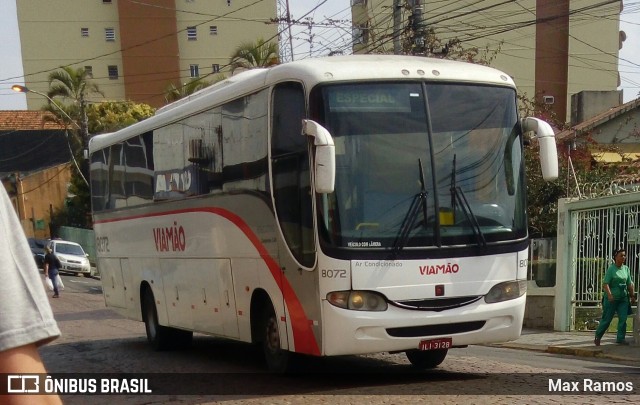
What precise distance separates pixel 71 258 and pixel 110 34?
27.9 metres

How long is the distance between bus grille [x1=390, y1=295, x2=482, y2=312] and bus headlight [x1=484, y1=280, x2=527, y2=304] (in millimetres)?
210

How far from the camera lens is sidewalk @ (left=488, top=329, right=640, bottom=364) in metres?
13.3

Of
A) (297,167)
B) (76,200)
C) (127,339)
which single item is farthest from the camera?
(76,200)

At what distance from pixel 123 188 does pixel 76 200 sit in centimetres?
3665

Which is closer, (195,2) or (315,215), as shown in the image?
(315,215)

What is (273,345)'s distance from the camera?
9.60 m

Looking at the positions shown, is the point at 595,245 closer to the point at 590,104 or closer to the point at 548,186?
the point at 548,186

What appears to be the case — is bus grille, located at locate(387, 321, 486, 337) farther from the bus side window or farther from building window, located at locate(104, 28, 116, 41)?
building window, located at locate(104, 28, 116, 41)

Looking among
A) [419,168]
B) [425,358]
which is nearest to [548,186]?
[425,358]

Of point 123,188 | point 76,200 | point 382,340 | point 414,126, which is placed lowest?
point 76,200

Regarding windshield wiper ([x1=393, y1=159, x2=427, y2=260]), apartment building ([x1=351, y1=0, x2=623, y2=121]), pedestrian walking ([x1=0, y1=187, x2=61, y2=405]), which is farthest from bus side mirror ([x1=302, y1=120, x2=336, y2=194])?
apartment building ([x1=351, y1=0, x2=623, y2=121])

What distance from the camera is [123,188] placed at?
1490cm

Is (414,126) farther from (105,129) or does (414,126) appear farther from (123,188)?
(105,129)

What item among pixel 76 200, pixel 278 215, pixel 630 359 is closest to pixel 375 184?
pixel 278 215
